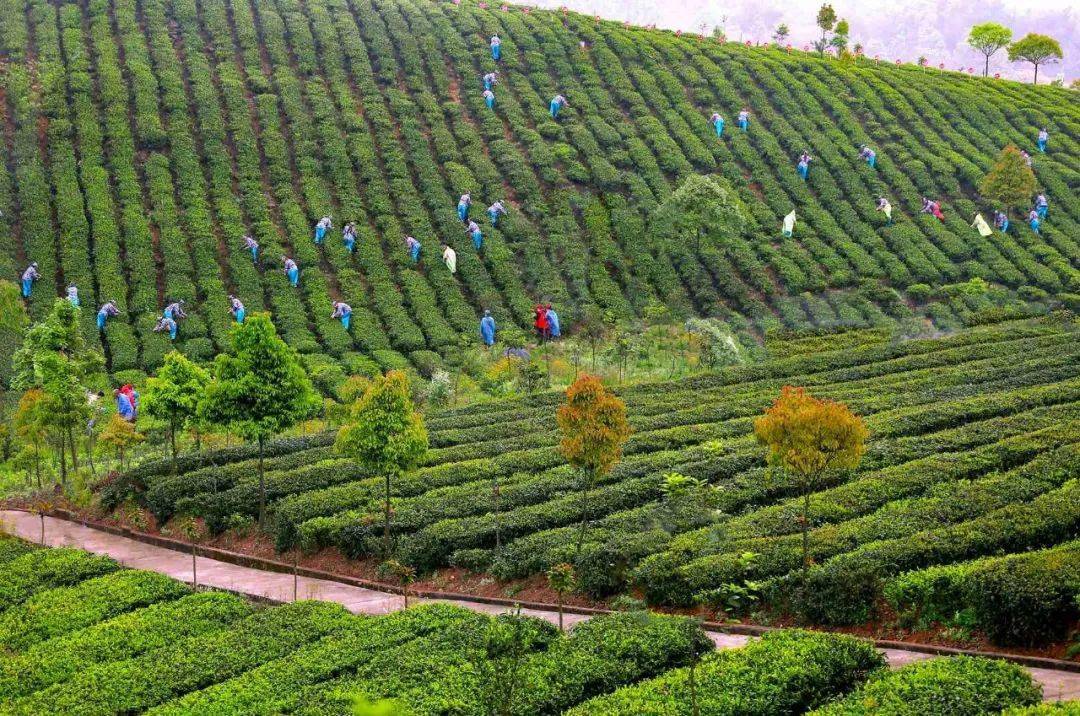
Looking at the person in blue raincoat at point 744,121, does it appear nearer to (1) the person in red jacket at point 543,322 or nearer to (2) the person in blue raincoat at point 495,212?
(2) the person in blue raincoat at point 495,212

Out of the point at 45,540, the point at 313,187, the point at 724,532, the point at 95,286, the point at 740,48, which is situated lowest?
the point at 45,540

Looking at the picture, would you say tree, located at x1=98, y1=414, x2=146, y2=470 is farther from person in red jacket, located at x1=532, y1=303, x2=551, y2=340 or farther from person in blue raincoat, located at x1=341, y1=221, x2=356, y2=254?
person in blue raincoat, located at x1=341, y1=221, x2=356, y2=254

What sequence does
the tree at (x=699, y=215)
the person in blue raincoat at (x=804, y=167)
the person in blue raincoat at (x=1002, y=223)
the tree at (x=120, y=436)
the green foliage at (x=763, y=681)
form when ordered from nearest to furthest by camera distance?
the green foliage at (x=763, y=681), the tree at (x=120, y=436), the tree at (x=699, y=215), the person in blue raincoat at (x=1002, y=223), the person in blue raincoat at (x=804, y=167)

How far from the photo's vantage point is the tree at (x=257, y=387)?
2283 cm

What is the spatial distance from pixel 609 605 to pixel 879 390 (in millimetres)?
13524

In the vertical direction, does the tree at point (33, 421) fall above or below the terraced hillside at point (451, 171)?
below

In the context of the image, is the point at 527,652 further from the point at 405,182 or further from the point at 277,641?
the point at 405,182

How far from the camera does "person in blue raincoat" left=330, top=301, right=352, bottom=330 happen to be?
38125mm

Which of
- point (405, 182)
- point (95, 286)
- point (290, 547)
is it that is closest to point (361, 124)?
point (405, 182)

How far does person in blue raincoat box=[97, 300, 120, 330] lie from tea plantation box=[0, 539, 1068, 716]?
63.8ft

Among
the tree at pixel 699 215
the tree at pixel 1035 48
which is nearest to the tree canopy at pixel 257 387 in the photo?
the tree at pixel 699 215

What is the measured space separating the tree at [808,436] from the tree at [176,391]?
42.8 feet

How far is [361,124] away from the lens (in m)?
49.5

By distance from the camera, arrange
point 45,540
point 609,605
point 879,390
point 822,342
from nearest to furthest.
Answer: point 609,605, point 45,540, point 879,390, point 822,342
